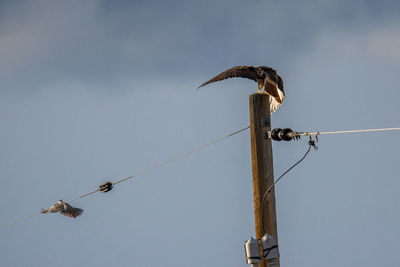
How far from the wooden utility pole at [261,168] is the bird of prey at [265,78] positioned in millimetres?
695

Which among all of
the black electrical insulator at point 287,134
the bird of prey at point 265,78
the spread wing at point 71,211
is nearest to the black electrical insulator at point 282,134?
the black electrical insulator at point 287,134

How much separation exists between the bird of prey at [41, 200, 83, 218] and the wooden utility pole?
4.29 metres

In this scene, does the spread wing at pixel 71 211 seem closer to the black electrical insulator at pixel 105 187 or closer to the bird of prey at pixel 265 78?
the black electrical insulator at pixel 105 187

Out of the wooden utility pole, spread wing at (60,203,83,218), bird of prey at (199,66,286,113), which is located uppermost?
bird of prey at (199,66,286,113)

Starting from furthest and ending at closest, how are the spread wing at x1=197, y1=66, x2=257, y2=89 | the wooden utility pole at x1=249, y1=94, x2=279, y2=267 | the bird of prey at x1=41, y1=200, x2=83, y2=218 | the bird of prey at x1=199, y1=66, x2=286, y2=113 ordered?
1. the bird of prey at x1=41, y1=200, x2=83, y2=218
2. the spread wing at x1=197, y1=66, x2=257, y2=89
3. the bird of prey at x1=199, y1=66, x2=286, y2=113
4. the wooden utility pole at x1=249, y1=94, x2=279, y2=267

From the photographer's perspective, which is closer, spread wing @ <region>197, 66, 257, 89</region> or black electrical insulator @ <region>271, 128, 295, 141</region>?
black electrical insulator @ <region>271, 128, 295, 141</region>

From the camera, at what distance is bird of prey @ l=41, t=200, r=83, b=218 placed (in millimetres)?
14547

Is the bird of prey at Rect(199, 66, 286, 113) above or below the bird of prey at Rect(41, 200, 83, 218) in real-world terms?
above

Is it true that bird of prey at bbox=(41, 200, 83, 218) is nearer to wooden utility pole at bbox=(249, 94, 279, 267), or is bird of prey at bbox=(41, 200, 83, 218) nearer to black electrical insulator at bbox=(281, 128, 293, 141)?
wooden utility pole at bbox=(249, 94, 279, 267)

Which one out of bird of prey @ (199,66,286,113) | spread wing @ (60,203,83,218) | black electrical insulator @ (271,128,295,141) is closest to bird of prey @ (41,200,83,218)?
spread wing @ (60,203,83,218)

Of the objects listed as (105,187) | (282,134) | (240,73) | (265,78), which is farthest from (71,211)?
(282,134)

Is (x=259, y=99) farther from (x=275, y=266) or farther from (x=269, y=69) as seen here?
(x=275, y=266)

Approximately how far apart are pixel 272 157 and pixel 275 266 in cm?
146

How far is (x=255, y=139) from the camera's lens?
37.4 feet
